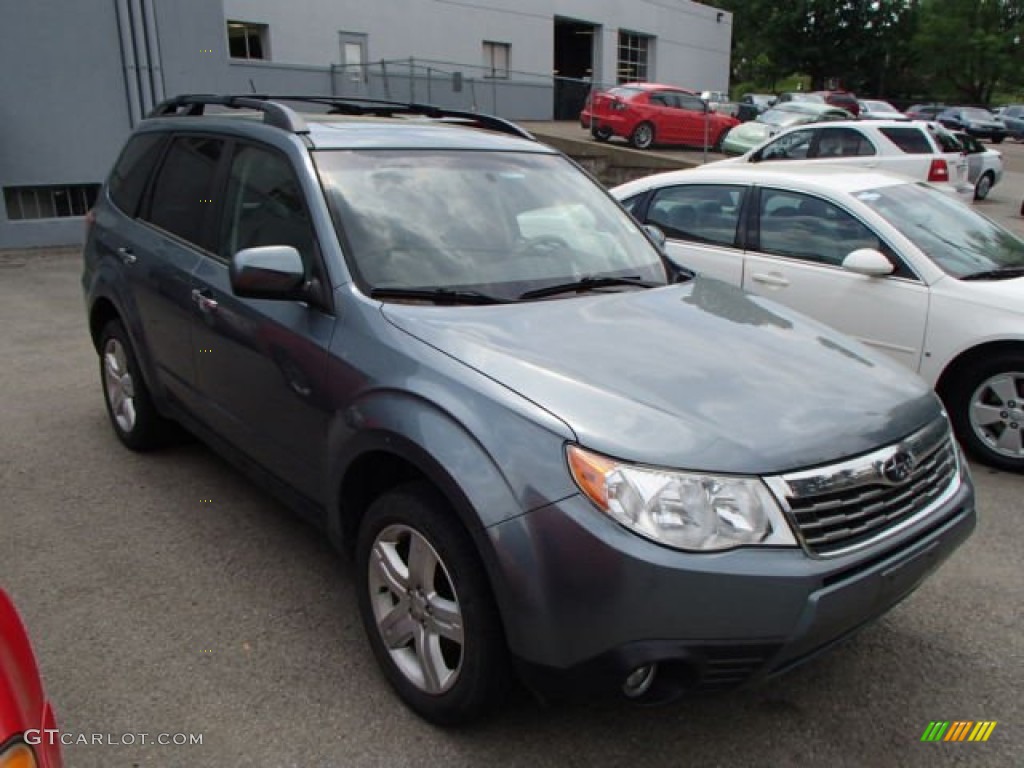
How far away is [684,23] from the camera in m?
39.4

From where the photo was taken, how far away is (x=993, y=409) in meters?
4.66

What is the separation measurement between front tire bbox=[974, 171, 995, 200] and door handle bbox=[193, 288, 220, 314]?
58.2 feet

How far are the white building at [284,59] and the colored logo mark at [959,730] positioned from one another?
8.60 metres

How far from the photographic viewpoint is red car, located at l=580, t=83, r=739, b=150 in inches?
770

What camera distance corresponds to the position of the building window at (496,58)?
2872 centimetres

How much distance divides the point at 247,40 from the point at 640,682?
958 inches

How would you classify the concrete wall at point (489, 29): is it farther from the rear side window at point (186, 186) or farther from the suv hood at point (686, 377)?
the suv hood at point (686, 377)

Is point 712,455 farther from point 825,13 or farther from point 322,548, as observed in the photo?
point 825,13

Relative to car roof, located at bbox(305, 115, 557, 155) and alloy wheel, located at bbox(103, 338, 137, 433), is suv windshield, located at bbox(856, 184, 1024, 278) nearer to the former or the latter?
car roof, located at bbox(305, 115, 557, 155)

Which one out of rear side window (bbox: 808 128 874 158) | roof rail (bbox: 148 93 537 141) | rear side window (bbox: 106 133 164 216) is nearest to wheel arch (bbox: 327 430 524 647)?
roof rail (bbox: 148 93 537 141)

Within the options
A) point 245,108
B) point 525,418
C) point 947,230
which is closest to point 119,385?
point 245,108

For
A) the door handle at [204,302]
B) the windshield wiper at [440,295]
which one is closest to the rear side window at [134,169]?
the door handle at [204,302]

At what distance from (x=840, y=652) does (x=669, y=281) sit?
153 cm

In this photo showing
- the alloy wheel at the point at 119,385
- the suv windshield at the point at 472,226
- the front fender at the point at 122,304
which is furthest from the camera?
the alloy wheel at the point at 119,385
